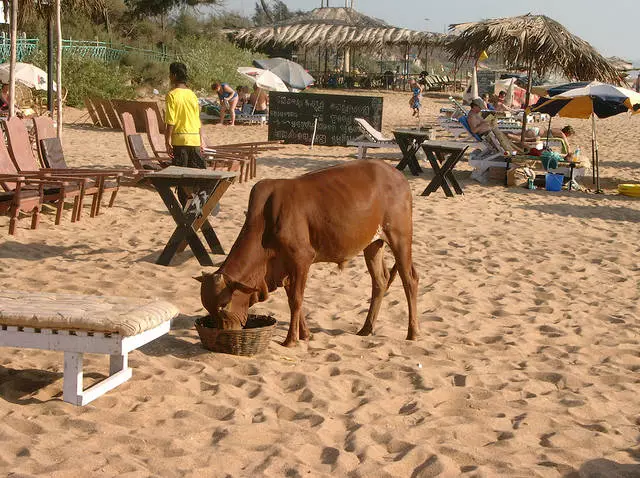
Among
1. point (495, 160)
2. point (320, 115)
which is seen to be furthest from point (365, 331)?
point (320, 115)

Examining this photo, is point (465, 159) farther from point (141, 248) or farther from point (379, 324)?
point (379, 324)

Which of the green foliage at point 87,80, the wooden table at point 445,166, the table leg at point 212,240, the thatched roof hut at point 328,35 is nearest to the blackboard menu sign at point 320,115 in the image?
the wooden table at point 445,166

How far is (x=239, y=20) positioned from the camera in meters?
69.6

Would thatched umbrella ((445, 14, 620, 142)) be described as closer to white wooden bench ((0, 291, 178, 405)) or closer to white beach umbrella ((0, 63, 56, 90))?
white beach umbrella ((0, 63, 56, 90))

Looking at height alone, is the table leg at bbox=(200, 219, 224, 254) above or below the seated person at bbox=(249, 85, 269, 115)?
below

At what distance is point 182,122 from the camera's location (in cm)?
885

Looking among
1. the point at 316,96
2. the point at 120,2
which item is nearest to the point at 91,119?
the point at 316,96

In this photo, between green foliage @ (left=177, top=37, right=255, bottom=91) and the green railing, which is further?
green foliage @ (left=177, top=37, right=255, bottom=91)

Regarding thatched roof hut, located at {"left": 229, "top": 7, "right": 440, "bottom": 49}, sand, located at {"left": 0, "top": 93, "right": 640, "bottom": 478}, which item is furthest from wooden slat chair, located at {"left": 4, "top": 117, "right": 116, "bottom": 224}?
thatched roof hut, located at {"left": 229, "top": 7, "right": 440, "bottom": 49}

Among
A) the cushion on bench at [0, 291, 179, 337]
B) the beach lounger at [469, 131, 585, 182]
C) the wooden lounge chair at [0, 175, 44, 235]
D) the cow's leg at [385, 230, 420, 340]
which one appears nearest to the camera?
the cushion on bench at [0, 291, 179, 337]

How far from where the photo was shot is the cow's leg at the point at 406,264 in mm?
5906

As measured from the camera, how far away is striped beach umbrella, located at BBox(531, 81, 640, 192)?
48.1ft

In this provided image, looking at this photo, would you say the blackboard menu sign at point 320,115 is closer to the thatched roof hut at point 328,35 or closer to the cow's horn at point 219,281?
the cow's horn at point 219,281

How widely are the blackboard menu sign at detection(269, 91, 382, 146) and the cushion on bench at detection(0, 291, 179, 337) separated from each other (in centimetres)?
1508
